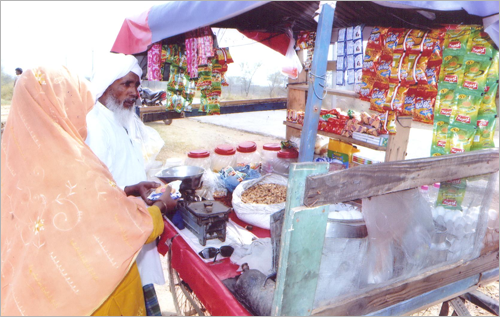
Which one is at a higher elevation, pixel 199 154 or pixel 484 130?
pixel 484 130

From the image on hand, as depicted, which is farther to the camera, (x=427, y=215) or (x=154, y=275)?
(x=154, y=275)

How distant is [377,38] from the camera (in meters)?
2.73

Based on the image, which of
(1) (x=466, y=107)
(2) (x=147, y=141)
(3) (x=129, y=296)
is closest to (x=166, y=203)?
(3) (x=129, y=296)

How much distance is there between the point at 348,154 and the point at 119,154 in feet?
7.51

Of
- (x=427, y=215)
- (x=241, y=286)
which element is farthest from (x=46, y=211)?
(x=427, y=215)

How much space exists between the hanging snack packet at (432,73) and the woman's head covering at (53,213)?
94.1 inches

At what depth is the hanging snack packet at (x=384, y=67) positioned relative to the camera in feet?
8.81

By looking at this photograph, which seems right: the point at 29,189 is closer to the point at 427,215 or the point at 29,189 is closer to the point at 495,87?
the point at 427,215

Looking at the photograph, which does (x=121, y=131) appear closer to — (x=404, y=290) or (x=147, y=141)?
(x=147, y=141)

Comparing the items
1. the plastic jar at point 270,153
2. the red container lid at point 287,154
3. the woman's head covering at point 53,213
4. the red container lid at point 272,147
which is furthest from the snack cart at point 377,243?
the red container lid at point 272,147

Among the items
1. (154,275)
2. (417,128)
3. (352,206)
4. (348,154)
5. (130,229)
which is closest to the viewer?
(130,229)

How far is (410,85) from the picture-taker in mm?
2568

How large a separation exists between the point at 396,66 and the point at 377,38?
0.34 metres

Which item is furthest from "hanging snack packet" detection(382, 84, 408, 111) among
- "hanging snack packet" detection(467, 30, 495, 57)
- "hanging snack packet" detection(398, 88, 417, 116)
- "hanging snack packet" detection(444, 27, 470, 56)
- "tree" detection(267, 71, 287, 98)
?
"tree" detection(267, 71, 287, 98)
